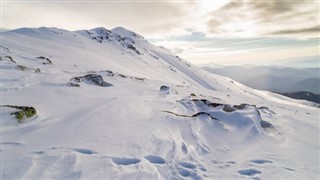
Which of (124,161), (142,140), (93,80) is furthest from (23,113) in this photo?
(93,80)

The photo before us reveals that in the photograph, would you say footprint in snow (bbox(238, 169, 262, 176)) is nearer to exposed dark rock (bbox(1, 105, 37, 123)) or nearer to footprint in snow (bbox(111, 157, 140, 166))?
footprint in snow (bbox(111, 157, 140, 166))

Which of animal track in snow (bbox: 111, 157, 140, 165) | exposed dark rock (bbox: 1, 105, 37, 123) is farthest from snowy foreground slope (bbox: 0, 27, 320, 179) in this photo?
exposed dark rock (bbox: 1, 105, 37, 123)

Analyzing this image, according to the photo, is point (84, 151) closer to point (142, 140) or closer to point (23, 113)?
point (142, 140)

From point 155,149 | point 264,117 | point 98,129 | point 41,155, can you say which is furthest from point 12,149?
point 264,117

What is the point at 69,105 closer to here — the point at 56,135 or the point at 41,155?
the point at 56,135

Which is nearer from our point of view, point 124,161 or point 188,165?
point 124,161

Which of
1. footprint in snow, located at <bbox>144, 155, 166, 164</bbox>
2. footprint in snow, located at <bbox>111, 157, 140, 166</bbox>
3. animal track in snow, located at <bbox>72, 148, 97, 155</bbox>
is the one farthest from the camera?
footprint in snow, located at <bbox>144, 155, 166, 164</bbox>

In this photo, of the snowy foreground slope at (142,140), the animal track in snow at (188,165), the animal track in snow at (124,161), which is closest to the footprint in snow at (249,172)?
the snowy foreground slope at (142,140)

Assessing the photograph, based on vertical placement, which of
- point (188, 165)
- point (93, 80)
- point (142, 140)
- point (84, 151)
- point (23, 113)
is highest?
point (93, 80)

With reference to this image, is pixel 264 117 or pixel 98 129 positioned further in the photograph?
pixel 264 117

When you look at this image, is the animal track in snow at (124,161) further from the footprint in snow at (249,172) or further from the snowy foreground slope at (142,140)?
the footprint in snow at (249,172)

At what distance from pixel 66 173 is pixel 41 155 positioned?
1271 millimetres

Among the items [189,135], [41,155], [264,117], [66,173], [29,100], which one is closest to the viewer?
[66,173]

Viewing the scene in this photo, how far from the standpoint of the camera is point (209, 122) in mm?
14250
